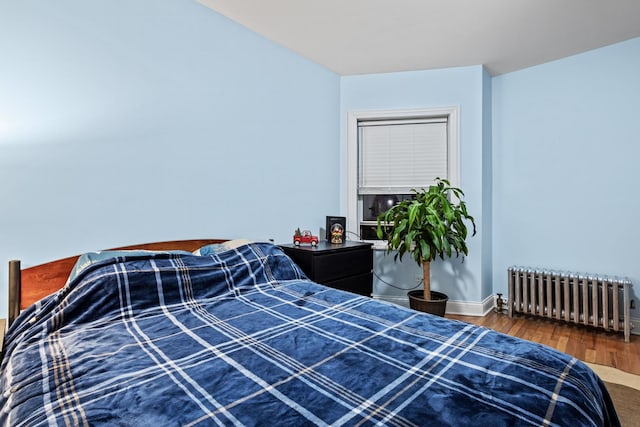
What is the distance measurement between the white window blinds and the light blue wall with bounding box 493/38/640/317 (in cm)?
67

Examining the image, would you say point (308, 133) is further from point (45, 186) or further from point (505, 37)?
point (45, 186)

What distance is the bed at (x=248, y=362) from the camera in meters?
0.80

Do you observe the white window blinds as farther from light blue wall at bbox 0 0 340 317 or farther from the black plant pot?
the black plant pot

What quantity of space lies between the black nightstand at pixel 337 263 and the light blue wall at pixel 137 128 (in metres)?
0.39

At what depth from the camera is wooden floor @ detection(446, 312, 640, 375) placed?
94.0 inches

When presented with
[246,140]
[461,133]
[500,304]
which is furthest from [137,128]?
[500,304]

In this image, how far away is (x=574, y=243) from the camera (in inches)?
123

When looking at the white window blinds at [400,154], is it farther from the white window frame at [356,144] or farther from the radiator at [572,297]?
the radiator at [572,297]

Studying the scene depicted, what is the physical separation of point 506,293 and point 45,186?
393cm

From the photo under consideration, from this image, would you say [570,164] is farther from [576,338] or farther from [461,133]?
[576,338]

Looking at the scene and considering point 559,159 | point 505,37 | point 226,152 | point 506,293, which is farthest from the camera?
point 506,293

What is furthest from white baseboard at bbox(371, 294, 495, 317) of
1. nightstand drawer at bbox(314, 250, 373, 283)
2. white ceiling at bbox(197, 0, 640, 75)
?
white ceiling at bbox(197, 0, 640, 75)

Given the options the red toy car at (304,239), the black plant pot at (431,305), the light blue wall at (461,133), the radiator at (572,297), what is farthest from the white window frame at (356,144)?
the radiator at (572,297)

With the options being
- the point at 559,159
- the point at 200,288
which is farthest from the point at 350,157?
the point at 200,288
